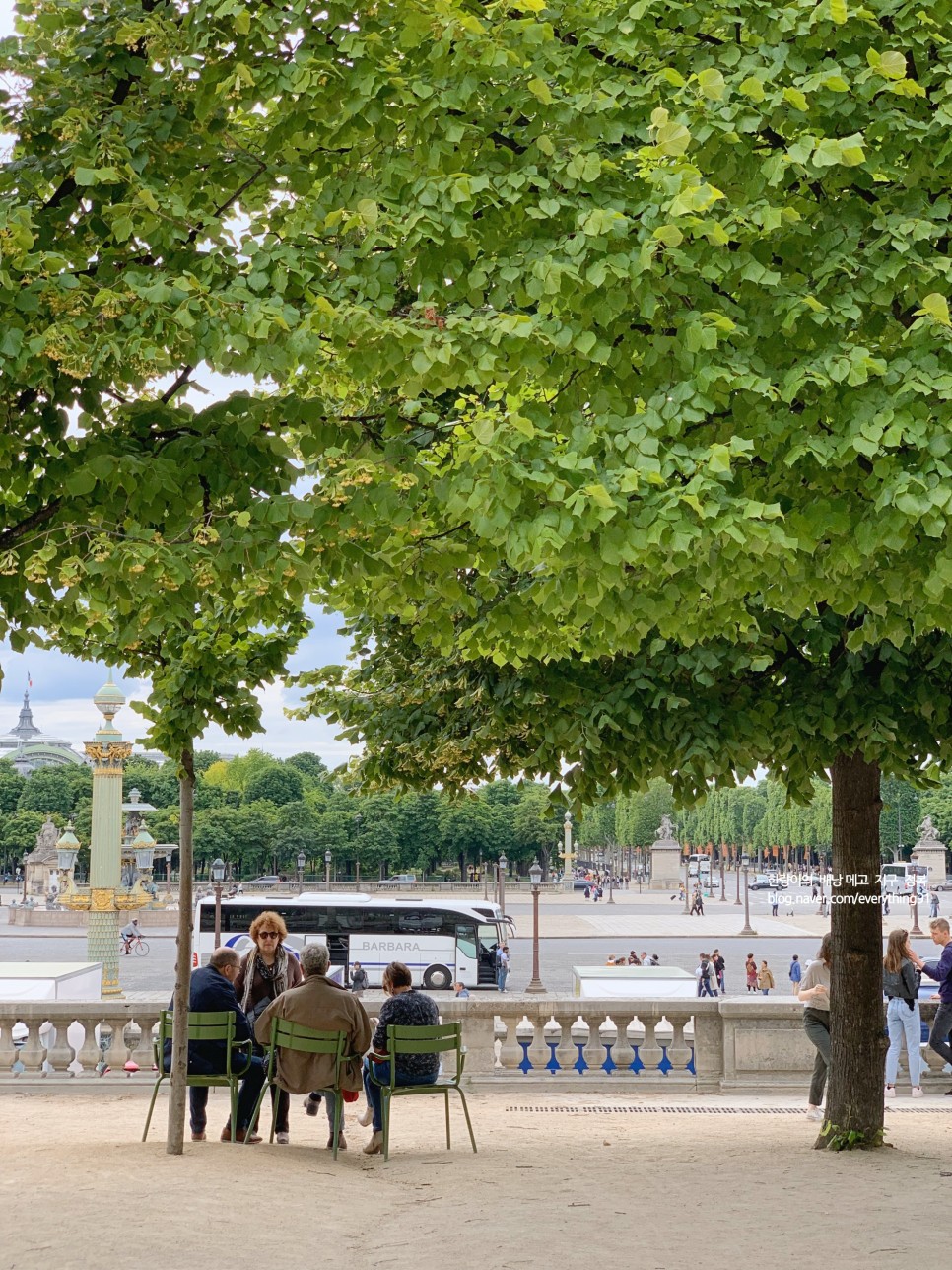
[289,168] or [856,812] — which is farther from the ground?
[289,168]

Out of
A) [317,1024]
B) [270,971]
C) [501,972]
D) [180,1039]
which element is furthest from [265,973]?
[501,972]

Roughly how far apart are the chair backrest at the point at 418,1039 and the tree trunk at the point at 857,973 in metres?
2.65

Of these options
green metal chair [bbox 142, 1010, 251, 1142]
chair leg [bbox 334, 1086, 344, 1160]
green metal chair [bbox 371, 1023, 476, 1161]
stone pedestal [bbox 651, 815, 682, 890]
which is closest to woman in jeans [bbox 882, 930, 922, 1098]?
green metal chair [bbox 371, 1023, 476, 1161]

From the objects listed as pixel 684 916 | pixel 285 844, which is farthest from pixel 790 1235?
pixel 285 844

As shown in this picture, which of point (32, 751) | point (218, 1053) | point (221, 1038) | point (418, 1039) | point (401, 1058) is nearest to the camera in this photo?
point (221, 1038)

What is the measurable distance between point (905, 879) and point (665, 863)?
16875 mm

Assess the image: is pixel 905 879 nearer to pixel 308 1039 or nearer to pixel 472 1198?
pixel 308 1039

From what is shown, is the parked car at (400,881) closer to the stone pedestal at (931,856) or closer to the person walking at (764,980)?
the stone pedestal at (931,856)

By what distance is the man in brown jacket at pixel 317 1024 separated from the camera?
8680 mm

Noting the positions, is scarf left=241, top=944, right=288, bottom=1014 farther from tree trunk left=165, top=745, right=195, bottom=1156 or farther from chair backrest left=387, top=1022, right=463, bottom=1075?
tree trunk left=165, top=745, right=195, bottom=1156

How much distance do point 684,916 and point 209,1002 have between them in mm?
67906

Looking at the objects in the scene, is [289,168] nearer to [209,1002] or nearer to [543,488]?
[543,488]

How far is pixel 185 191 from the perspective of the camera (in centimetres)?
600

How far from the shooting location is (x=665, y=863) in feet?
330
